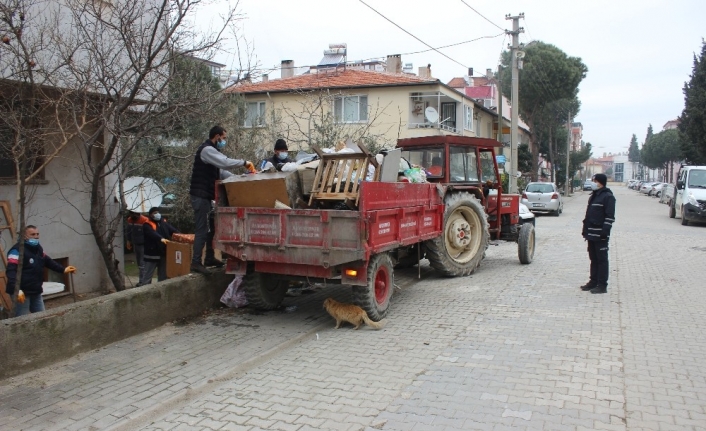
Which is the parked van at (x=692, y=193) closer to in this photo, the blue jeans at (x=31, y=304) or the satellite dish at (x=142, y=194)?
the satellite dish at (x=142, y=194)

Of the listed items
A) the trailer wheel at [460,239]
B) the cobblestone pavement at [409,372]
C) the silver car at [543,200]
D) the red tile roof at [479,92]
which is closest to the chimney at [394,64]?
the silver car at [543,200]

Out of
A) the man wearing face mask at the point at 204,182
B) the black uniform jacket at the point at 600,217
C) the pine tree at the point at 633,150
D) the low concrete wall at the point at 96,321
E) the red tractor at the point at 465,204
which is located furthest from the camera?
the pine tree at the point at 633,150

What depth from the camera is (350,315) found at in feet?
21.3

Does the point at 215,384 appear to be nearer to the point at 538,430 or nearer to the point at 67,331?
the point at 67,331

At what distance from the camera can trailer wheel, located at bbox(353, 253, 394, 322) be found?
6.38 metres

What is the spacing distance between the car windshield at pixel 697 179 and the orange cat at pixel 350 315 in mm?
18743

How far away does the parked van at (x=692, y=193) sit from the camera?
19642 millimetres

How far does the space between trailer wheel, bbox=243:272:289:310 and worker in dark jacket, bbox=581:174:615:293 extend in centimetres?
470

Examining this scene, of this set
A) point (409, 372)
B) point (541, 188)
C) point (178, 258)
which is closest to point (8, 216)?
point (178, 258)

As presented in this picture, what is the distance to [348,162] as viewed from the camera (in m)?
6.92

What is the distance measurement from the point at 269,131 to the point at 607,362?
1091cm

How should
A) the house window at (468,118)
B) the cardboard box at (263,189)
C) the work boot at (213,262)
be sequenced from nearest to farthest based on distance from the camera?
the cardboard box at (263,189), the work boot at (213,262), the house window at (468,118)

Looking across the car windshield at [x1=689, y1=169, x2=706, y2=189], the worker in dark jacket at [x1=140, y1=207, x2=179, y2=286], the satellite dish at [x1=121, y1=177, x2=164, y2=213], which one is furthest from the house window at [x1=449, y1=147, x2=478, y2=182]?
the car windshield at [x1=689, y1=169, x2=706, y2=189]

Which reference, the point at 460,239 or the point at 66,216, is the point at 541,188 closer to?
the point at 460,239
